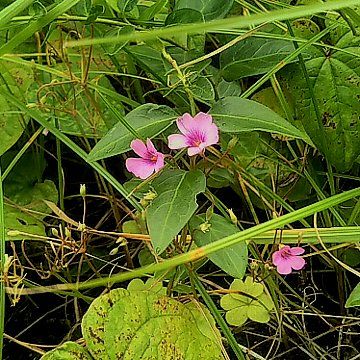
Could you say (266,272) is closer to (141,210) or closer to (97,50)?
(141,210)

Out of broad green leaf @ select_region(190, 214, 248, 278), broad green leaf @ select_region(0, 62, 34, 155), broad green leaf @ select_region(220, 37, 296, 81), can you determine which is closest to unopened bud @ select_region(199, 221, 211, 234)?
broad green leaf @ select_region(190, 214, 248, 278)

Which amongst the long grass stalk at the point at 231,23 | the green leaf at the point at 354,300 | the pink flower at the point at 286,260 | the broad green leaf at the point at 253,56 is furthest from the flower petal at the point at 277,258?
the long grass stalk at the point at 231,23

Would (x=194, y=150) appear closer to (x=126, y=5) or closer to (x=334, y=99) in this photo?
(x=126, y=5)

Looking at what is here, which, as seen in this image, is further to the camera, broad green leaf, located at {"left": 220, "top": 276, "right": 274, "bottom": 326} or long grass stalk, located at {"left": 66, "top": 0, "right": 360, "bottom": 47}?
broad green leaf, located at {"left": 220, "top": 276, "right": 274, "bottom": 326}

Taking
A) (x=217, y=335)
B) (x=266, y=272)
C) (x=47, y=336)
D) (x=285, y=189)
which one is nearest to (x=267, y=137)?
(x=285, y=189)

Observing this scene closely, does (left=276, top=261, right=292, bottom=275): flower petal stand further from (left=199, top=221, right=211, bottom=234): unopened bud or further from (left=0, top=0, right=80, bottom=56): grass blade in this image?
(left=0, top=0, right=80, bottom=56): grass blade

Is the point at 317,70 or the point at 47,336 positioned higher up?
the point at 317,70

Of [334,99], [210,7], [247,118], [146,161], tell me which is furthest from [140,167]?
[334,99]
